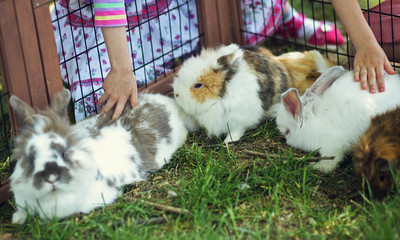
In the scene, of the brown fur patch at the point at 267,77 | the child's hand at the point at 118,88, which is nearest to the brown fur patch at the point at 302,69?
the brown fur patch at the point at 267,77

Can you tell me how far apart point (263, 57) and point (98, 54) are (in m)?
1.01

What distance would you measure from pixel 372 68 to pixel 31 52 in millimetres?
1768

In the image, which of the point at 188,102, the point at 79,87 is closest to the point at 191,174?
the point at 188,102

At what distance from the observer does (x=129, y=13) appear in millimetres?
3635

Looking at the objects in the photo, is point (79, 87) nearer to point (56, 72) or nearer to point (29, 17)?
point (56, 72)

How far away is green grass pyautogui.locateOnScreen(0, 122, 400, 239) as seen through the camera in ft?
7.84

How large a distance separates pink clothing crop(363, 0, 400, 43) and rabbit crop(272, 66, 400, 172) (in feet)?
1.83

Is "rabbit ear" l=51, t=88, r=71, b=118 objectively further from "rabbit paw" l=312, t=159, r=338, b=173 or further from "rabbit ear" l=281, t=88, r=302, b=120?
"rabbit paw" l=312, t=159, r=338, b=173

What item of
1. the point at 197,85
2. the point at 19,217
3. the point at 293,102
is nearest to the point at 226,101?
the point at 197,85

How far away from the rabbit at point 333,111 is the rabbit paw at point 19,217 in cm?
143

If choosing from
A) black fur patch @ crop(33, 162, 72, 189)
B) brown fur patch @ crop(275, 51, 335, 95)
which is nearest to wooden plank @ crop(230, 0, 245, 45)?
brown fur patch @ crop(275, 51, 335, 95)

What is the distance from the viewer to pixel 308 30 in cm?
432

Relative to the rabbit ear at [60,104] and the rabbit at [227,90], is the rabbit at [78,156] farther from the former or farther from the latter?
the rabbit at [227,90]

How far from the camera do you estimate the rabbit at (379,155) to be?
2.46 m
